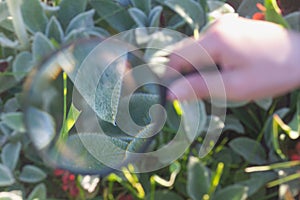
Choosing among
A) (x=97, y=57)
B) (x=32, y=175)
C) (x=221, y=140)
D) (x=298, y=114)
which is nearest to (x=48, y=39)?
(x=97, y=57)

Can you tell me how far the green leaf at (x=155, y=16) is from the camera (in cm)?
107

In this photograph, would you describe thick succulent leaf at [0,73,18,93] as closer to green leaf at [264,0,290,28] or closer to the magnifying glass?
the magnifying glass

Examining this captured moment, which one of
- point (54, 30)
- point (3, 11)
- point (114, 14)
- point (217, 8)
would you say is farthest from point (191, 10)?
point (3, 11)

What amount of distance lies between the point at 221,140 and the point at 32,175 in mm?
343

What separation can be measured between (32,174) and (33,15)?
0.31 metres

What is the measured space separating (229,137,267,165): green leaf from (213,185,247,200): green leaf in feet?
0.27

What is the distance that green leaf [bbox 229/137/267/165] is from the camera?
0.99 m

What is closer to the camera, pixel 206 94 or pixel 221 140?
pixel 206 94

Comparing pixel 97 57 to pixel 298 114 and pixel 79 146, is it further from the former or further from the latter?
pixel 298 114

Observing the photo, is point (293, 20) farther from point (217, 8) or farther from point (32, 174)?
point (32, 174)

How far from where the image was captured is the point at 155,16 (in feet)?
3.53

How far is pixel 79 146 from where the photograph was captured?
1022 millimetres

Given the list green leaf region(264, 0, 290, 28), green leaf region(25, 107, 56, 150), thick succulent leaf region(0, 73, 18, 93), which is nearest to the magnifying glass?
green leaf region(25, 107, 56, 150)

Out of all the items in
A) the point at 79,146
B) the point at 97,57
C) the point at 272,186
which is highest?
the point at 97,57
